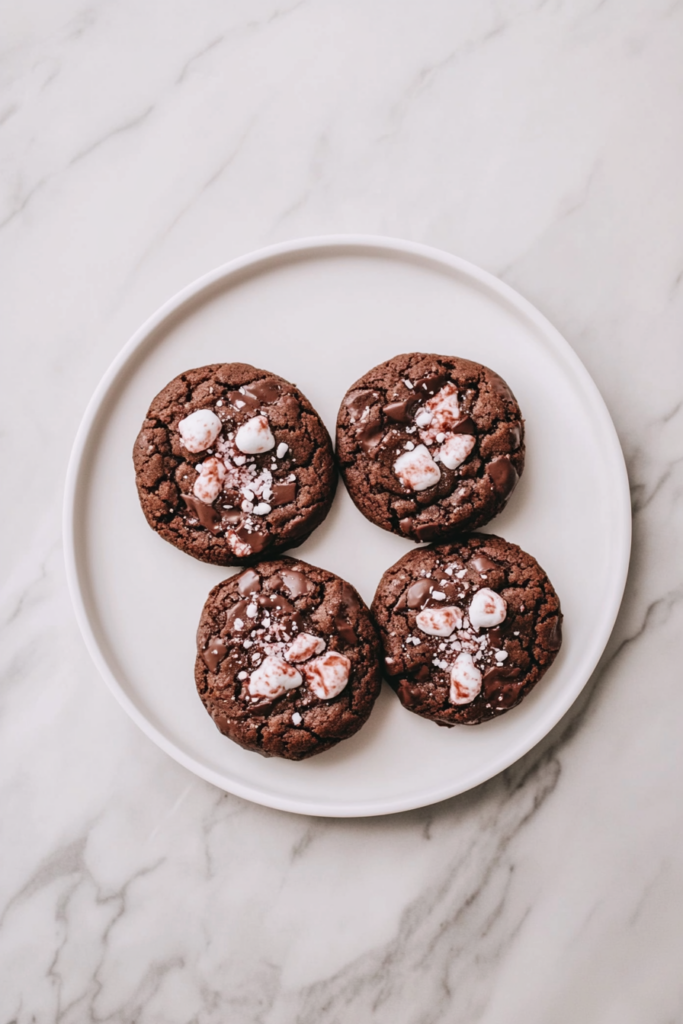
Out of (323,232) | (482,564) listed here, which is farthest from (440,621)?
(323,232)

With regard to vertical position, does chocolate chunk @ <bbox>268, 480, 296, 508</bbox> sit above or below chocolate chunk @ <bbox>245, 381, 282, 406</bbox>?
below

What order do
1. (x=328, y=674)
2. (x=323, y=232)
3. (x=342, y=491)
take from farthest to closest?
(x=323, y=232)
(x=342, y=491)
(x=328, y=674)

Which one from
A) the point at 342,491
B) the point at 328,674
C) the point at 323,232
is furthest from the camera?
the point at 323,232

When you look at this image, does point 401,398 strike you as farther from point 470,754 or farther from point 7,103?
point 7,103

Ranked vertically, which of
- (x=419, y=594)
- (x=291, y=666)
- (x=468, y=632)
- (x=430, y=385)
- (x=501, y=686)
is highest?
(x=430, y=385)

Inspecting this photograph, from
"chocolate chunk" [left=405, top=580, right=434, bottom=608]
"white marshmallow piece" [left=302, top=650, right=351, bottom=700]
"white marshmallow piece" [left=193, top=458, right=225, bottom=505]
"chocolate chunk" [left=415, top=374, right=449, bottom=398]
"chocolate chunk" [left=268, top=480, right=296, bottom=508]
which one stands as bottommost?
"chocolate chunk" [left=405, top=580, right=434, bottom=608]

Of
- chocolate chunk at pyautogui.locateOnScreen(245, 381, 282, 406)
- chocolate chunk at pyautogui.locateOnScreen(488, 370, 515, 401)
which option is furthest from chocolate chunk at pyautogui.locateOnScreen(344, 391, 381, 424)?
chocolate chunk at pyautogui.locateOnScreen(488, 370, 515, 401)

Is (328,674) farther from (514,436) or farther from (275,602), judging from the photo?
(514,436)

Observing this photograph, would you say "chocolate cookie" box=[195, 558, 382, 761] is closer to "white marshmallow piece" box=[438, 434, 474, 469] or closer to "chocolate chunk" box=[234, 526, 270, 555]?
"chocolate chunk" box=[234, 526, 270, 555]
